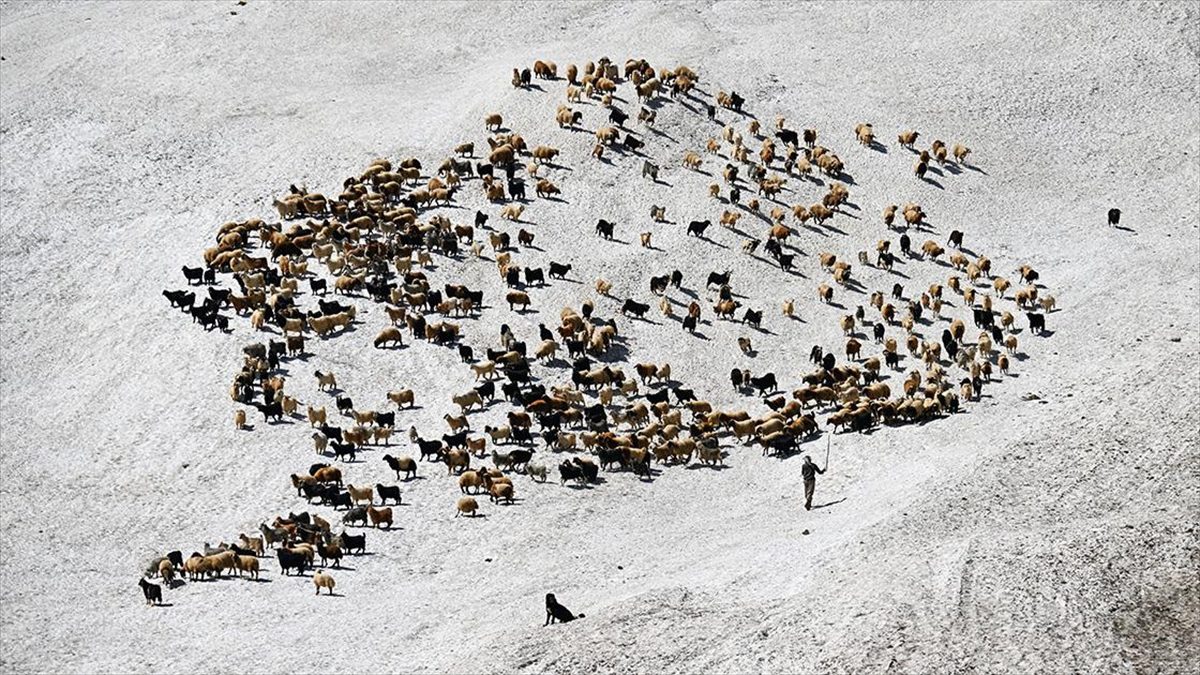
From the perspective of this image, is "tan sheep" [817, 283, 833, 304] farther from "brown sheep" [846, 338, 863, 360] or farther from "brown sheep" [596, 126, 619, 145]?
"brown sheep" [596, 126, 619, 145]

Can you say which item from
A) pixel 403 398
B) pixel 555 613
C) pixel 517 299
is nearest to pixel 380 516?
pixel 403 398

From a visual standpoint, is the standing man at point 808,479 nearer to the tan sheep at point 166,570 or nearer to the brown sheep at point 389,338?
the brown sheep at point 389,338

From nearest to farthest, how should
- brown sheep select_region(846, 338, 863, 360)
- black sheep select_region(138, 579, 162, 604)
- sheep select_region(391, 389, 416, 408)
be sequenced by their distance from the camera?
black sheep select_region(138, 579, 162, 604) < sheep select_region(391, 389, 416, 408) < brown sheep select_region(846, 338, 863, 360)

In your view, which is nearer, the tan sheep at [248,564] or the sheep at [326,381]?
the tan sheep at [248,564]

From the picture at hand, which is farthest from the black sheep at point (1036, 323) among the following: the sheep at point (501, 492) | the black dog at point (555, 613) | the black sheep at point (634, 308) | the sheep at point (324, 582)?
the sheep at point (324, 582)

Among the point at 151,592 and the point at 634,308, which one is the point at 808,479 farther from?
the point at 151,592

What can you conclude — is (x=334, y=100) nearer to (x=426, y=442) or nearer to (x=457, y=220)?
(x=457, y=220)

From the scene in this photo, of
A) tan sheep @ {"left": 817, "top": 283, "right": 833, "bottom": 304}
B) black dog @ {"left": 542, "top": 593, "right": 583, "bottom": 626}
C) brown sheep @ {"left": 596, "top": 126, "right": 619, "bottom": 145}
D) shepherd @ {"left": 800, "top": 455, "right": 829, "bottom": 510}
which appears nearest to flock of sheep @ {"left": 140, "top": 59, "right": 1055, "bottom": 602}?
brown sheep @ {"left": 596, "top": 126, "right": 619, "bottom": 145}
